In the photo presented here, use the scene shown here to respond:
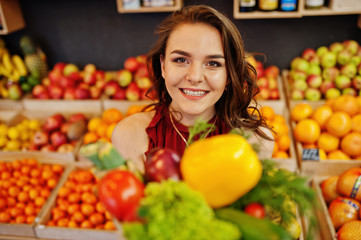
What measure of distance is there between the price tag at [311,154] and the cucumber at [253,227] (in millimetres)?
1314

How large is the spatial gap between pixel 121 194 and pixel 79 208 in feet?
4.58

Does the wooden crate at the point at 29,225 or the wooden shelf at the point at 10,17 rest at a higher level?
the wooden shelf at the point at 10,17

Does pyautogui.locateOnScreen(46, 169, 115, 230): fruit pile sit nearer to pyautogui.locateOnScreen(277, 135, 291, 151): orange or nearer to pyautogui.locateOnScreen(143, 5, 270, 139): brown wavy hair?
pyautogui.locateOnScreen(143, 5, 270, 139): brown wavy hair

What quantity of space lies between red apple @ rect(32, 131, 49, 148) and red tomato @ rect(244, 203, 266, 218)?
77.4 inches

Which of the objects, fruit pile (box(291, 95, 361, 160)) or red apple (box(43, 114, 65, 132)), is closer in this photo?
fruit pile (box(291, 95, 361, 160))

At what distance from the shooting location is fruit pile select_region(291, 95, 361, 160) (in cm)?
178

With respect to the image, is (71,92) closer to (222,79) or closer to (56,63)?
(56,63)

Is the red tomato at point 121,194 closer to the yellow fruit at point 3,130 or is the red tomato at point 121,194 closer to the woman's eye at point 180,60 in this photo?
the woman's eye at point 180,60

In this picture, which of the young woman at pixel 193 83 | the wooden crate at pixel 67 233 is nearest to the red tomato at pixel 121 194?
the young woman at pixel 193 83

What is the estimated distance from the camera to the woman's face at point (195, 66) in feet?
3.47

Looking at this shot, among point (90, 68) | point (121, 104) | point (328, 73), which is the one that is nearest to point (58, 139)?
point (121, 104)

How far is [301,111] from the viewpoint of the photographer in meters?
2.00

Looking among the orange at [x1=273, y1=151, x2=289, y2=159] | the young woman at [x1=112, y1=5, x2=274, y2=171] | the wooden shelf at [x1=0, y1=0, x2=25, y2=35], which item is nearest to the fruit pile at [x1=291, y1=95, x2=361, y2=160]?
the orange at [x1=273, y1=151, x2=289, y2=159]

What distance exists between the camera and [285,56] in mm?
2492
